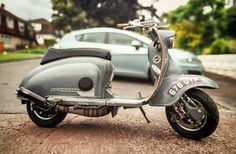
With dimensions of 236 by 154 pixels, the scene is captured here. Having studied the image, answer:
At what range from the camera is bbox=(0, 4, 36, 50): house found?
572 centimetres

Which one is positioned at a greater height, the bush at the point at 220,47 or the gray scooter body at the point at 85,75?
the gray scooter body at the point at 85,75

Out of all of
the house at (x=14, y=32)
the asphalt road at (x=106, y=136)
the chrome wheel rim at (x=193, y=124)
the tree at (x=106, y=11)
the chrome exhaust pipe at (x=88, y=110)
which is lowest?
the asphalt road at (x=106, y=136)

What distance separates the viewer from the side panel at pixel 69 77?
13.3ft

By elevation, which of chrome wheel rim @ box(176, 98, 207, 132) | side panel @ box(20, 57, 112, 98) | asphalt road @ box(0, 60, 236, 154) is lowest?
asphalt road @ box(0, 60, 236, 154)

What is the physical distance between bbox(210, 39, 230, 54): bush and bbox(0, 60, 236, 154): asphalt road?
10.1 meters

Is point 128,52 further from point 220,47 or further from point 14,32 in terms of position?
point 220,47

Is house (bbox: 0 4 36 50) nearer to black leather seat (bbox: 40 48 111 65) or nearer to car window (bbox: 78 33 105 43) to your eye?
black leather seat (bbox: 40 48 111 65)

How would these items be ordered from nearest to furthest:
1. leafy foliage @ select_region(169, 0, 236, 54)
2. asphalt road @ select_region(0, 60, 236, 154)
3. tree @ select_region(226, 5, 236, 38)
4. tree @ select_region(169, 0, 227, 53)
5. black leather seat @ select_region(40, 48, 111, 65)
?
asphalt road @ select_region(0, 60, 236, 154) → black leather seat @ select_region(40, 48, 111, 65) → tree @ select_region(226, 5, 236, 38) → leafy foliage @ select_region(169, 0, 236, 54) → tree @ select_region(169, 0, 227, 53)

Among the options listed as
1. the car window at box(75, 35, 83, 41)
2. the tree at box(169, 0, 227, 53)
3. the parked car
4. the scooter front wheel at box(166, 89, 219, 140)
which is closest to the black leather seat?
the scooter front wheel at box(166, 89, 219, 140)

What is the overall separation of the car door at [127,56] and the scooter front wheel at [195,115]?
17.4 feet

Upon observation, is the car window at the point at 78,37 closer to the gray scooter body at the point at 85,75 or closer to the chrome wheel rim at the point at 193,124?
the gray scooter body at the point at 85,75

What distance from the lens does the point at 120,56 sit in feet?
31.0

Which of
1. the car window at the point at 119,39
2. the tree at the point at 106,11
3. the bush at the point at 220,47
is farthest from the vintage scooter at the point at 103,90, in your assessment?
the tree at the point at 106,11

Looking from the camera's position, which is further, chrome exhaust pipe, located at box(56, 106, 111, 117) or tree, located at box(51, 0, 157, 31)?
tree, located at box(51, 0, 157, 31)
